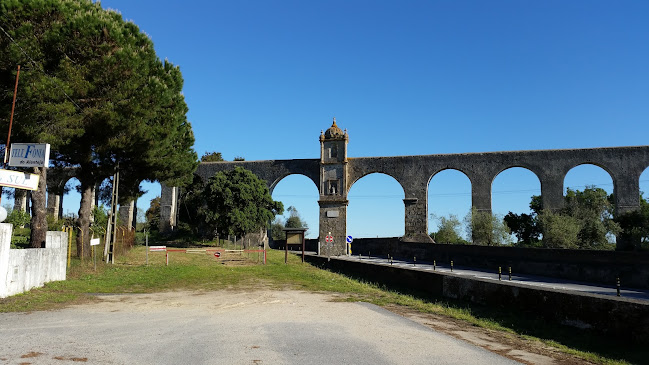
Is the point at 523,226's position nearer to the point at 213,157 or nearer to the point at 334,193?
the point at 334,193

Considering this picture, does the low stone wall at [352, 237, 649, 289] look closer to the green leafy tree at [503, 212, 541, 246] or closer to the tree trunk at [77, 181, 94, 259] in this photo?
the green leafy tree at [503, 212, 541, 246]

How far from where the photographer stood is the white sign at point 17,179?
8.91 metres

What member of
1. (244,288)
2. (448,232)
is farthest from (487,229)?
(244,288)

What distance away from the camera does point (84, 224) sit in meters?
16.6

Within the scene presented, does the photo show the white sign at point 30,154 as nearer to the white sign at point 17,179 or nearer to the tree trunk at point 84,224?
the white sign at point 17,179

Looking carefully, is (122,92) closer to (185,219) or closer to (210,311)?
(210,311)

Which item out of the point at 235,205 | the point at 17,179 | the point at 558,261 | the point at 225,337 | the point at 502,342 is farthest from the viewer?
the point at 235,205

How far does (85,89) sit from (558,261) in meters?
17.9

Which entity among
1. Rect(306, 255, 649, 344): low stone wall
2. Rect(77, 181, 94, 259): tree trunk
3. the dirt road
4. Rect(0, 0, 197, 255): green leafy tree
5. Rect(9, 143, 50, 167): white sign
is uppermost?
Rect(0, 0, 197, 255): green leafy tree

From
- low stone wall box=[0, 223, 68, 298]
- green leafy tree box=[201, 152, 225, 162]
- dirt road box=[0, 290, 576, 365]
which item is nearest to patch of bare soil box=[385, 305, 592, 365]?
dirt road box=[0, 290, 576, 365]

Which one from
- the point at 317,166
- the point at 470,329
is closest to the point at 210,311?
the point at 470,329

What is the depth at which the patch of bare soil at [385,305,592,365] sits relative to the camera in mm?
5156

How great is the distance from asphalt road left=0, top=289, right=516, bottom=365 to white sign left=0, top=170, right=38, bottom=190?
9.53ft

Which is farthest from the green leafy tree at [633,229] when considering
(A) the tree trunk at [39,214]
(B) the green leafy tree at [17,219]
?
(B) the green leafy tree at [17,219]
